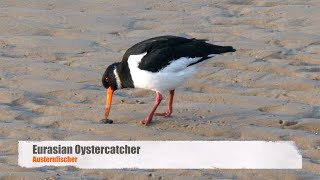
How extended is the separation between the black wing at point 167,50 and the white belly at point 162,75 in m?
0.04

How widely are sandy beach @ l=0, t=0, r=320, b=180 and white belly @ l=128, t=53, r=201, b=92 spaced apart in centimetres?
31

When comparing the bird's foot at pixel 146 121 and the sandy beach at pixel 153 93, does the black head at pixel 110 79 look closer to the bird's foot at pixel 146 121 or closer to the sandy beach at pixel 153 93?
the sandy beach at pixel 153 93

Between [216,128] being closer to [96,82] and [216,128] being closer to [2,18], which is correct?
[96,82]

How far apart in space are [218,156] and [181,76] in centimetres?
132

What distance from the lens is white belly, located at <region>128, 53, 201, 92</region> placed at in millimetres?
8820

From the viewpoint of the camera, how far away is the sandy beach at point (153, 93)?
8273 millimetres

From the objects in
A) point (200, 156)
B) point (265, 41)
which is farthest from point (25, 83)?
point (265, 41)

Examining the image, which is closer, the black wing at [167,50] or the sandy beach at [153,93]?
the sandy beach at [153,93]

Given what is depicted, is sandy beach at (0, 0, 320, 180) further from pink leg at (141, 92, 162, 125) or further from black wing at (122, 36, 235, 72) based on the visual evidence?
black wing at (122, 36, 235, 72)

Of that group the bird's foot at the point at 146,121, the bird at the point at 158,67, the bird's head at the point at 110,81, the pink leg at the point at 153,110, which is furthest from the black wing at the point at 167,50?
the bird's foot at the point at 146,121

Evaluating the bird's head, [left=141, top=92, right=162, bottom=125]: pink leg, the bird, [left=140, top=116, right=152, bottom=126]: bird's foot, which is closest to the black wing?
the bird

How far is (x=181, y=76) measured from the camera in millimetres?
8930

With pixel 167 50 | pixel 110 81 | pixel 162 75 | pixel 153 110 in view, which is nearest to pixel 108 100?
pixel 110 81

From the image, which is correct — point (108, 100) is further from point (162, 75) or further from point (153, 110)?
point (162, 75)
